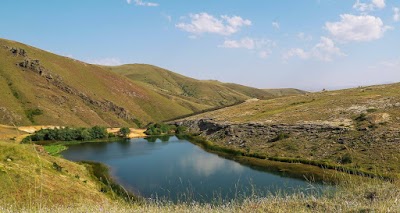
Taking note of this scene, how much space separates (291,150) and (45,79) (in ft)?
449

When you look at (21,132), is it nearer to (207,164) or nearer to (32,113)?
(32,113)

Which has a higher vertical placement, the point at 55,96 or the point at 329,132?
the point at 55,96

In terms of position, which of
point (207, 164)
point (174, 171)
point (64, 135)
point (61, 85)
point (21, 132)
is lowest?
point (64, 135)

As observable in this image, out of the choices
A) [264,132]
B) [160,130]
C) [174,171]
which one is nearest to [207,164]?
[174,171]

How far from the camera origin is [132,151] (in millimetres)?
85250

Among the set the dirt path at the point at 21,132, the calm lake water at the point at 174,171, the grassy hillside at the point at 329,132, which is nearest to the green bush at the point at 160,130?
the dirt path at the point at 21,132

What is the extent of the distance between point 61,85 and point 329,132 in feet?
451

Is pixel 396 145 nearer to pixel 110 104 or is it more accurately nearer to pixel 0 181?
pixel 0 181

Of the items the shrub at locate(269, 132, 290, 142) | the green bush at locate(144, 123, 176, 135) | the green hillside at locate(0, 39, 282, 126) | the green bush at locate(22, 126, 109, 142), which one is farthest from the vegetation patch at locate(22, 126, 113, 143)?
the shrub at locate(269, 132, 290, 142)

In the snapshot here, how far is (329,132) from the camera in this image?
72.5 m

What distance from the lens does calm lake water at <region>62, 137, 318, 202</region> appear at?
4384cm

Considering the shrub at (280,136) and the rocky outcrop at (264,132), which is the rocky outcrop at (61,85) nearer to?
the rocky outcrop at (264,132)

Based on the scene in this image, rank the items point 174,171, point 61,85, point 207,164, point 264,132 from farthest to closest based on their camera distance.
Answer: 1. point 61,85
2. point 264,132
3. point 207,164
4. point 174,171

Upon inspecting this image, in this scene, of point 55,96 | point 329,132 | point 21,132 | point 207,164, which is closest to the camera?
point 207,164
